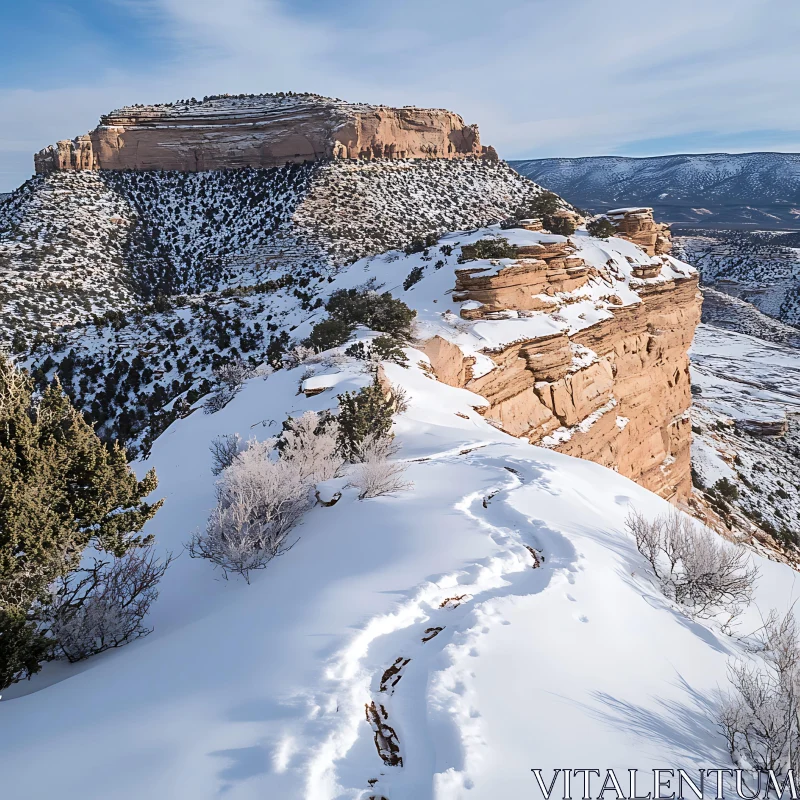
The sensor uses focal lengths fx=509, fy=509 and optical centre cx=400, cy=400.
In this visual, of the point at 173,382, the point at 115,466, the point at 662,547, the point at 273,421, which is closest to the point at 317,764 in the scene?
the point at 115,466

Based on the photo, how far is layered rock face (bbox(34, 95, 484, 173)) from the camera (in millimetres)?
57281

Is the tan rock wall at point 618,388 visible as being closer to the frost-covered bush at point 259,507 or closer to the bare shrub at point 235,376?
the bare shrub at point 235,376

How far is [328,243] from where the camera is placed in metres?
44.1

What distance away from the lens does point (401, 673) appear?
3.70 meters

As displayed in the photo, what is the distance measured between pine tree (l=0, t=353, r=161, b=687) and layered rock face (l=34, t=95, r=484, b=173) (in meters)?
58.7

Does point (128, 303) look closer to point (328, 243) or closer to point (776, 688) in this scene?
point (328, 243)

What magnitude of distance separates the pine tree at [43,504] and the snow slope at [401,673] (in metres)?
0.63

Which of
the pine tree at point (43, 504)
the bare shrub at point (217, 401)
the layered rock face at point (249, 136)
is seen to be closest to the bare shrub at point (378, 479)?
the pine tree at point (43, 504)

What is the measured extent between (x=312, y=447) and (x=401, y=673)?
4.81 metres

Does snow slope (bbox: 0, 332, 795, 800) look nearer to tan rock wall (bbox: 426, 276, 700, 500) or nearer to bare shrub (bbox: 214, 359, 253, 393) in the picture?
tan rock wall (bbox: 426, 276, 700, 500)

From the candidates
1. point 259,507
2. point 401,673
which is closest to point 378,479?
Result: point 259,507

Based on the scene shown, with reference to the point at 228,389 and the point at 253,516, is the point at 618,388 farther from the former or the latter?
the point at 253,516

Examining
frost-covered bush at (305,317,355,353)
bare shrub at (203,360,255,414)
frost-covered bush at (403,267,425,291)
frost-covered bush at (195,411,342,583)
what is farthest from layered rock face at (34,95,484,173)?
frost-covered bush at (195,411,342,583)

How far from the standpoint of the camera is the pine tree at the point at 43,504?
4699mm
